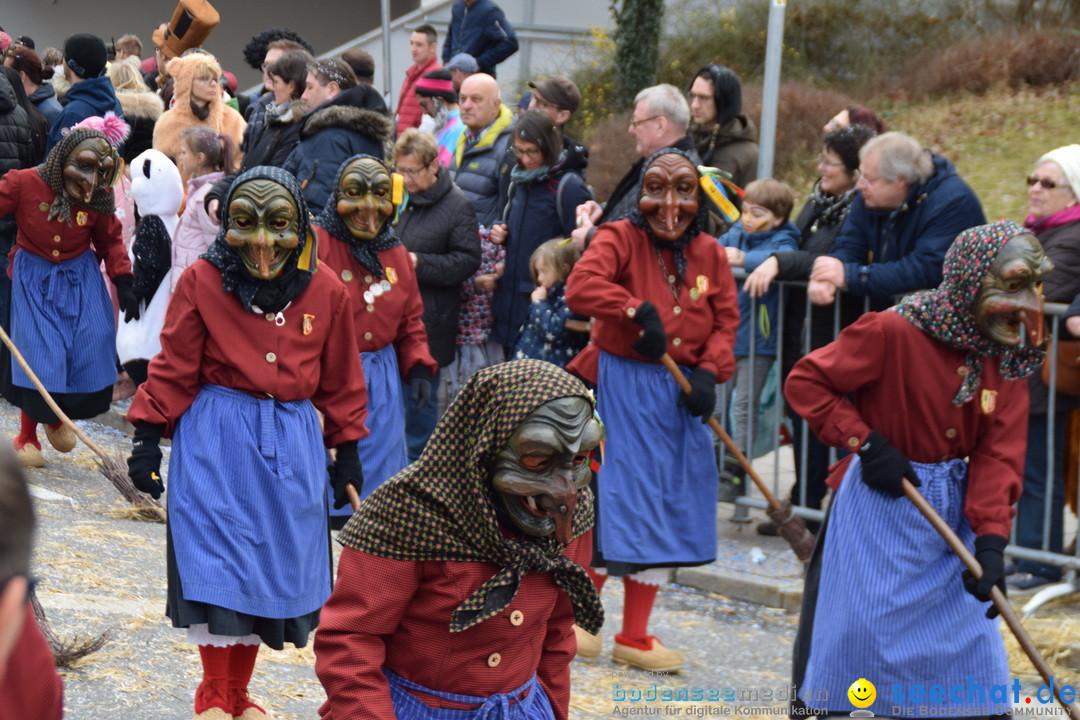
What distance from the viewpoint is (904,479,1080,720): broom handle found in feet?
13.8

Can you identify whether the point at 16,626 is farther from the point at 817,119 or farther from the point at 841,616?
the point at 817,119

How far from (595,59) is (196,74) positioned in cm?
987

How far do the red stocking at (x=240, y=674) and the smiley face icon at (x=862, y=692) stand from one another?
194 centimetres

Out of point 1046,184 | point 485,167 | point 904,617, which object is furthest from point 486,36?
point 904,617

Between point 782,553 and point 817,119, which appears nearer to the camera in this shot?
point 782,553

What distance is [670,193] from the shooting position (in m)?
5.61

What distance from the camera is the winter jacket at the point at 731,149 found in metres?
7.70

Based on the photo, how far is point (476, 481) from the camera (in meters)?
2.93

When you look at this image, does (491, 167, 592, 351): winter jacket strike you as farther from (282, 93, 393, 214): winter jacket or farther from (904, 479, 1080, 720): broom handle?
(904, 479, 1080, 720): broom handle

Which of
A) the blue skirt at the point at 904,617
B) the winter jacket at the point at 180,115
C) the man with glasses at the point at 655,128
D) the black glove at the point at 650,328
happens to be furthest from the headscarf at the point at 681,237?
the winter jacket at the point at 180,115

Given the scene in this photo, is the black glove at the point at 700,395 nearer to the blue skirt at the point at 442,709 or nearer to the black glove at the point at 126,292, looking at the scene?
the blue skirt at the point at 442,709

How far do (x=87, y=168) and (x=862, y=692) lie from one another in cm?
546

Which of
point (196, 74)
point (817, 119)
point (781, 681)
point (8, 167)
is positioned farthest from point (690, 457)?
point (817, 119)

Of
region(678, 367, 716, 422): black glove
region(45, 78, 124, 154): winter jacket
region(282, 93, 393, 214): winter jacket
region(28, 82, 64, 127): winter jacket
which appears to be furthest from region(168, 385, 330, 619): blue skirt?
region(28, 82, 64, 127): winter jacket
